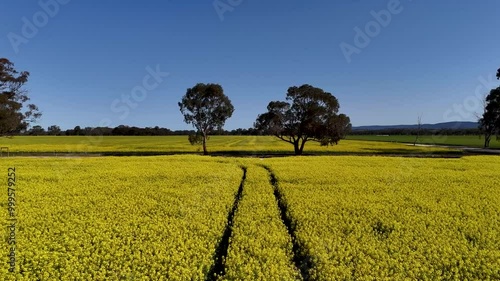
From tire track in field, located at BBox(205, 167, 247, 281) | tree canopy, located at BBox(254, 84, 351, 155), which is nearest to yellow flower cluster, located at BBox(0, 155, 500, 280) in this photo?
tire track in field, located at BBox(205, 167, 247, 281)

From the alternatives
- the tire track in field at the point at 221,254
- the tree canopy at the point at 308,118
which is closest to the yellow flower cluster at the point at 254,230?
the tire track in field at the point at 221,254

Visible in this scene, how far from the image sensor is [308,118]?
5356cm

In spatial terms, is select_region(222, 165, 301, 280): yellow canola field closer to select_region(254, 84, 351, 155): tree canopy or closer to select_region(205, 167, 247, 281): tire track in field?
select_region(205, 167, 247, 281): tire track in field

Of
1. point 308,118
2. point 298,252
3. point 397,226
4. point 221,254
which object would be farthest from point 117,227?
point 308,118

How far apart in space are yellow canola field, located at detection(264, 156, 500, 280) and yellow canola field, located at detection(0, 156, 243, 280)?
11.1ft

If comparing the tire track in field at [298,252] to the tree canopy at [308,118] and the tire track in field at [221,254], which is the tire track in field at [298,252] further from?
the tree canopy at [308,118]

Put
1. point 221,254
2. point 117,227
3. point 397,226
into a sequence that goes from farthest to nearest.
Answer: point 397,226
point 117,227
point 221,254

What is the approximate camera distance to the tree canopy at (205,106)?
195 ft

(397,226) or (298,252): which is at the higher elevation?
(397,226)

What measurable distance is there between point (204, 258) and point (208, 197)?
7160 millimetres

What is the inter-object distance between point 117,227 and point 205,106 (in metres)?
50.0

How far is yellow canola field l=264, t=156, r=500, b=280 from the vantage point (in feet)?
27.9

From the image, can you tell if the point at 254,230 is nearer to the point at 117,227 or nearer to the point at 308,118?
the point at 117,227

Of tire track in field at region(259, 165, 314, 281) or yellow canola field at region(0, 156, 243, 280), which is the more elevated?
yellow canola field at region(0, 156, 243, 280)
